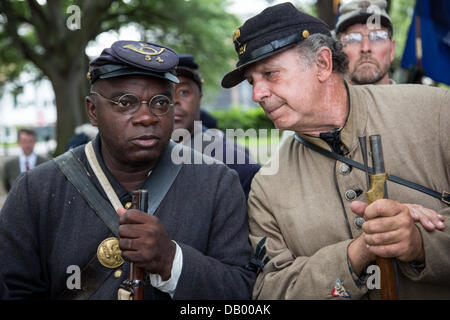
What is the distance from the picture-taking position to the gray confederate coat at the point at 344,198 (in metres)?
2.42

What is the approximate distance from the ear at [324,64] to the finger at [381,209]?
1.01m

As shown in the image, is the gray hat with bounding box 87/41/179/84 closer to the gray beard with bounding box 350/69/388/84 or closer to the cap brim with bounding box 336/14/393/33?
the gray beard with bounding box 350/69/388/84

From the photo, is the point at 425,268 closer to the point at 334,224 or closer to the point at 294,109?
the point at 334,224

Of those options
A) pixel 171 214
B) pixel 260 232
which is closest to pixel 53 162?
pixel 171 214

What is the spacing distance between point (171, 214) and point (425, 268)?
4.53 feet

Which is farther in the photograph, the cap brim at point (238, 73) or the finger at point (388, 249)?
the cap brim at point (238, 73)

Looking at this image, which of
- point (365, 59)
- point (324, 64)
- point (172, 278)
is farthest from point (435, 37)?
point (172, 278)

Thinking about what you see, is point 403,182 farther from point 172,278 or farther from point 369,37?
point 369,37

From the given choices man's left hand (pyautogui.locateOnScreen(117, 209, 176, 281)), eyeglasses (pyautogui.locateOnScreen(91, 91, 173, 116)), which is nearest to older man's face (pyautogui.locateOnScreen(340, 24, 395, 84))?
eyeglasses (pyautogui.locateOnScreen(91, 91, 173, 116))

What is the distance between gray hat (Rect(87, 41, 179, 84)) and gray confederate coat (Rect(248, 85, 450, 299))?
916 millimetres

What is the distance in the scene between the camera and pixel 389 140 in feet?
8.76

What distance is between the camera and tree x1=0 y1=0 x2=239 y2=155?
49.2ft

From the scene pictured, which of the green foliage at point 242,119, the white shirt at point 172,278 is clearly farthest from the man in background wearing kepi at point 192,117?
the green foliage at point 242,119

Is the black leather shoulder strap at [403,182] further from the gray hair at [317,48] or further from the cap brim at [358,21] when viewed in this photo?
the cap brim at [358,21]
